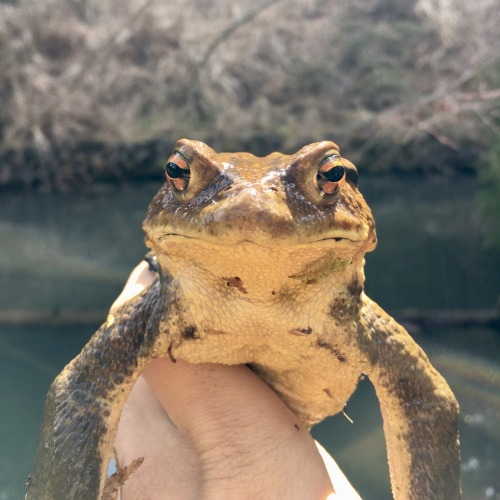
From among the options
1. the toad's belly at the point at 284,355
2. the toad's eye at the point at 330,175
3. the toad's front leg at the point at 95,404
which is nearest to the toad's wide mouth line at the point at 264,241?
the toad's eye at the point at 330,175

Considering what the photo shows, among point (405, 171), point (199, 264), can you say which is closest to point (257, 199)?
point (199, 264)

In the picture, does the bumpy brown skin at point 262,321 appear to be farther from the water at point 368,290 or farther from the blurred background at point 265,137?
the blurred background at point 265,137

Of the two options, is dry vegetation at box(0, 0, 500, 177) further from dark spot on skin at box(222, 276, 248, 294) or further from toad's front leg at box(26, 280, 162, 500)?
dark spot on skin at box(222, 276, 248, 294)

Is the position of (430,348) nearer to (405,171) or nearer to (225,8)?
(405,171)

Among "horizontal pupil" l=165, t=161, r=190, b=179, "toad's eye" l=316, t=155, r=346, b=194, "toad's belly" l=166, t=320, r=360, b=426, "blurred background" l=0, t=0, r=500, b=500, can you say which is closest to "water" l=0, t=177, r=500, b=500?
"blurred background" l=0, t=0, r=500, b=500

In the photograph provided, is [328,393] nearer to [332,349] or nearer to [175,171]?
[332,349]

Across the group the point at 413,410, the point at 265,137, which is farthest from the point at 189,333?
the point at 265,137
